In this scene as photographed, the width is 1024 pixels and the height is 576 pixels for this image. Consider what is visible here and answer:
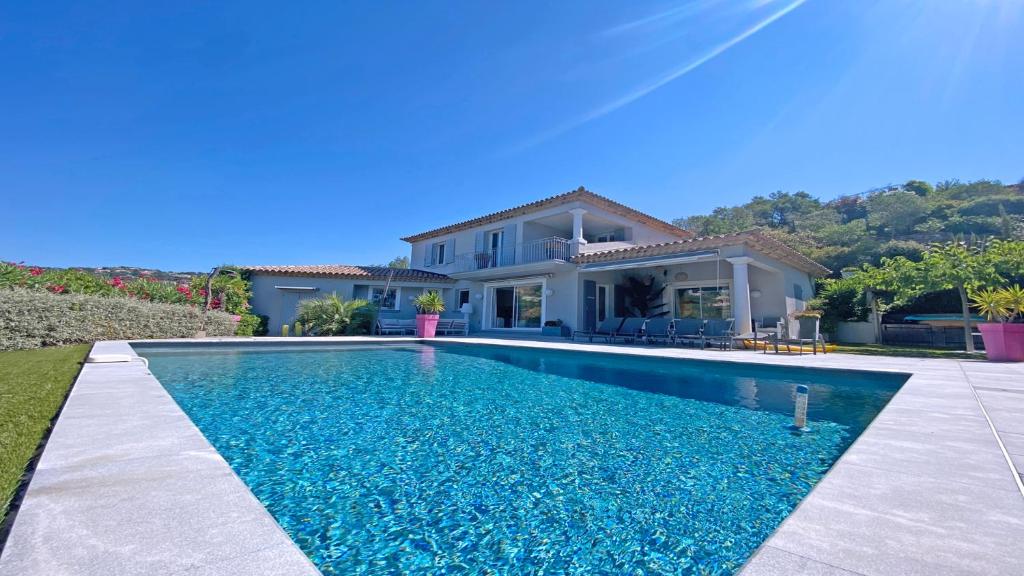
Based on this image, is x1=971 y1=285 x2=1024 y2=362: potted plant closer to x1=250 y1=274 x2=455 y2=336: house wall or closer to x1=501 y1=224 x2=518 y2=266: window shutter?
x1=501 y1=224 x2=518 y2=266: window shutter

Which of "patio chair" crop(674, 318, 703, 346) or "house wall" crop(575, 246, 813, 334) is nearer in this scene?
"patio chair" crop(674, 318, 703, 346)

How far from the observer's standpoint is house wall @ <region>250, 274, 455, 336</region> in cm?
1828

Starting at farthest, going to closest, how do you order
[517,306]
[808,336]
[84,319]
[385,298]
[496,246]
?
[385,298] → [496,246] → [517,306] → [808,336] → [84,319]

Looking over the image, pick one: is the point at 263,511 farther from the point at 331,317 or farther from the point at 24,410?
the point at 331,317

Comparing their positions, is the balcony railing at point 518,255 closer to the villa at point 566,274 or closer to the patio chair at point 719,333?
the villa at point 566,274

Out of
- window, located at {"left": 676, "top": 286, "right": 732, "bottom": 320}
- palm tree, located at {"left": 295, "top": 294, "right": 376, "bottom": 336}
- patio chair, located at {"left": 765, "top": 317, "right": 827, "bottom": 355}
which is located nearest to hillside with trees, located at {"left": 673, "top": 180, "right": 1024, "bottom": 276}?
window, located at {"left": 676, "top": 286, "right": 732, "bottom": 320}

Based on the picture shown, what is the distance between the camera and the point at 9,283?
36.6 feet

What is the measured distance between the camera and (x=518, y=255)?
17.7m

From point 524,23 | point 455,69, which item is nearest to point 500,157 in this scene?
point 455,69

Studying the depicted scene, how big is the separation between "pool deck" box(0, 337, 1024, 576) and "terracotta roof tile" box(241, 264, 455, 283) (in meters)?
16.8

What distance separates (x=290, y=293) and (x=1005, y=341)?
22438 millimetres

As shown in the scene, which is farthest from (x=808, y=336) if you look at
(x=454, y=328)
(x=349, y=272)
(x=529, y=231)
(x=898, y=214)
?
(x=898, y=214)

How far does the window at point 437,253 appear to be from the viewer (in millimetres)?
22766

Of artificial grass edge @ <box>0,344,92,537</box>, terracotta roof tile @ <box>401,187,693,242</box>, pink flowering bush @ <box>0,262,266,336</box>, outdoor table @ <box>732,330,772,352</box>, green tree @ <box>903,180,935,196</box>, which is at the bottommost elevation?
artificial grass edge @ <box>0,344,92,537</box>
